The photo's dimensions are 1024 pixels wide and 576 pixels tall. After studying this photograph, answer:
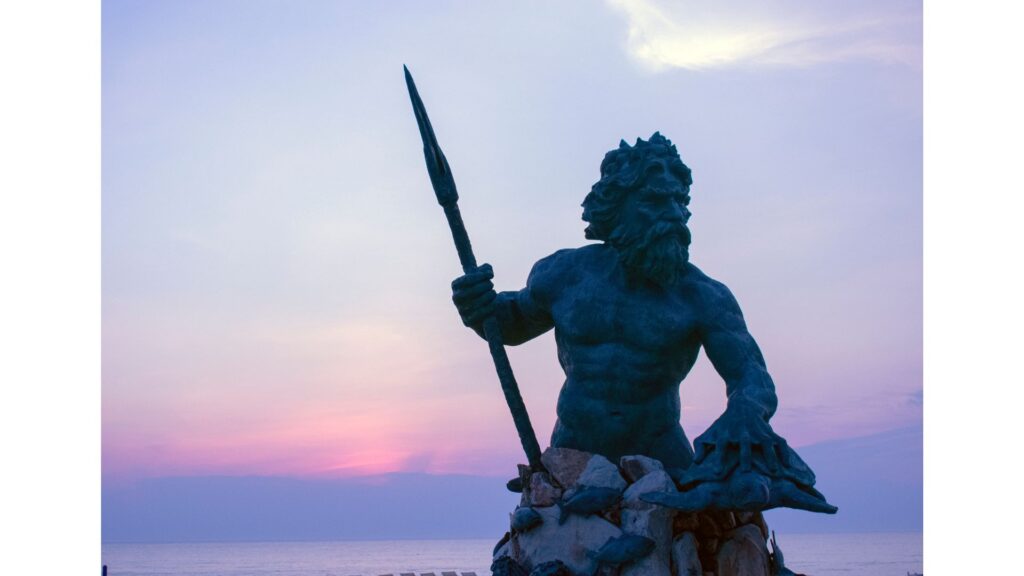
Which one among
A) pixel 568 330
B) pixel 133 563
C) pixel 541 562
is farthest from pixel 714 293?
pixel 133 563

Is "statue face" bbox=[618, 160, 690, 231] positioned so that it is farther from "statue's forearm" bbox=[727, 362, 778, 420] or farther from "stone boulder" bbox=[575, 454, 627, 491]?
"stone boulder" bbox=[575, 454, 627, 491]

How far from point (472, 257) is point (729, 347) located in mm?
1394

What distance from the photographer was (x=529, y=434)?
617 cm

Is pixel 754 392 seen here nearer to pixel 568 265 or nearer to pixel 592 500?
pixel 592 500

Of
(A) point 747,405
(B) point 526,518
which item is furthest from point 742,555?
(B) point 526,518

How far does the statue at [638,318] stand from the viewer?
598cm

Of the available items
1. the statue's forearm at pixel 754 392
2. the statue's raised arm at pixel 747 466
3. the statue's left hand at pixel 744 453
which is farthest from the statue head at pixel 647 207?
the statue's left hand at pixel 744 453

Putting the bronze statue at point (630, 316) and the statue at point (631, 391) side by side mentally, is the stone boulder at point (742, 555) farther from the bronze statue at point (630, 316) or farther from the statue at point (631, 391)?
the bronze statue at point (630, 316)

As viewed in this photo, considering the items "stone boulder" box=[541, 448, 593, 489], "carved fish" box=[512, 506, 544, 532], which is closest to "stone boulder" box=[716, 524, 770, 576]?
"stone boulder" box=[541, 448, 593, 489]

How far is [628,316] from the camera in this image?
19.9 ft

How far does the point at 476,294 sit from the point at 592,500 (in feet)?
4.08

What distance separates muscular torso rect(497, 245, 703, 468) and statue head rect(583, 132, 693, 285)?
5.7 inches

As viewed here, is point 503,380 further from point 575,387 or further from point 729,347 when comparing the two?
point 729,347

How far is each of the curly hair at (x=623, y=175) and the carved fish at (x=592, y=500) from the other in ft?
4.26
